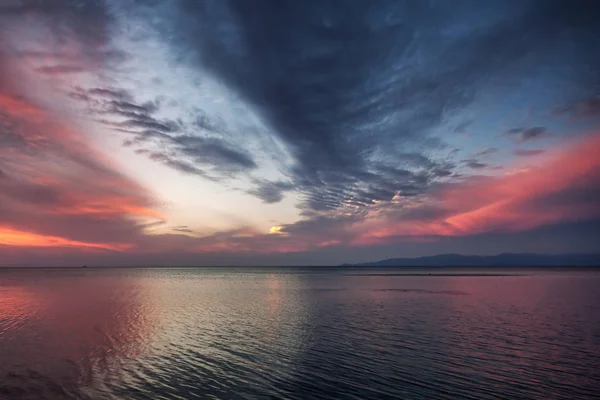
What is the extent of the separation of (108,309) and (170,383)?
44.6 meters

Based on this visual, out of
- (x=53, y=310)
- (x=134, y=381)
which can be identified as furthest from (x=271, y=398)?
(x=53, y=310)

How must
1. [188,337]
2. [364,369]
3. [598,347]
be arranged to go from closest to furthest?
1. [364,369]
2. [598,347]
3. [188,337]

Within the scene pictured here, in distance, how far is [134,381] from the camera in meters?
22.7

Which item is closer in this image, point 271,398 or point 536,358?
point 271,398

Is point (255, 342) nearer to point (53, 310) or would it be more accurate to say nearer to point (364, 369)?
point (364, 369)

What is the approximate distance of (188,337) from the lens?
36.0 meters

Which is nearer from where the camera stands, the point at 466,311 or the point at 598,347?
the point at 598,347

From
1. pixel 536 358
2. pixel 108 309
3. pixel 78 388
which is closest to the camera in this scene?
pixel 78 388

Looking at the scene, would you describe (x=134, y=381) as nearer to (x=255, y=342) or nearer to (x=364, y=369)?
(x=255, y=342)

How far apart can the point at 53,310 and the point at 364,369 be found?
55.3 m

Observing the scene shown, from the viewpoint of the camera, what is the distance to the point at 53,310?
56000 millimetres

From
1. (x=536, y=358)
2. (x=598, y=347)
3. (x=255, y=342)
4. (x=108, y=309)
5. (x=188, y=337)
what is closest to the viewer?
(x=536, y=358)

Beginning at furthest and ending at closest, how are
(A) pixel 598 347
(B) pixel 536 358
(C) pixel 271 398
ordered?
(A) pixel 598 347 < (B) pixel 536 358 < (C) pixel 271 398

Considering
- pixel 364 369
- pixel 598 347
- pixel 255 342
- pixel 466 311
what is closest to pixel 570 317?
pixel 466 311
